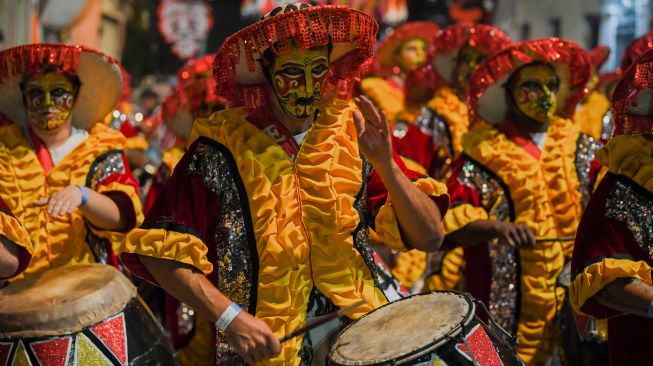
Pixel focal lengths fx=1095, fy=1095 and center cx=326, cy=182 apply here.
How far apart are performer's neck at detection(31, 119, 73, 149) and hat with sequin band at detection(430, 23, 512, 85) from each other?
3148 millimetres

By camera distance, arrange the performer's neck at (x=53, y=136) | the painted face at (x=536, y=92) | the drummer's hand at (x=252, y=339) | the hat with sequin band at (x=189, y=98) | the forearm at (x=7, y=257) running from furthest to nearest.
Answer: the hat with sequin band at (x=189, y=98)
the painted face at (x=536, y=92)
the performer's neck at (x=53, y=136)
the forearm at (x=7, y=257)
the drummer's hand at (x=252, y=339)

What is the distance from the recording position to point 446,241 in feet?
17.4

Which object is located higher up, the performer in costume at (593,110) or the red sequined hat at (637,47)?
the red sequined hat at (637,47)

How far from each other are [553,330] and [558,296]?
0.18 meters

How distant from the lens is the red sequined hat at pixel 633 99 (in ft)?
13.2

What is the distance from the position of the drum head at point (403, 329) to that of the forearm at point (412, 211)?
0.85 feet

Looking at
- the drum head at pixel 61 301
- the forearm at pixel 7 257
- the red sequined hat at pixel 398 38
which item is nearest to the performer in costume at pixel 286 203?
the drum head at pixel 61 301

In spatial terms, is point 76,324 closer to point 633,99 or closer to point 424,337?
point 424,337

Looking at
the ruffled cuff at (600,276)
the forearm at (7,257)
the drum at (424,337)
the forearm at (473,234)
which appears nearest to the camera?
the drum at (424,337)

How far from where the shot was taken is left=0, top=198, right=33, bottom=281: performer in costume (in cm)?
427

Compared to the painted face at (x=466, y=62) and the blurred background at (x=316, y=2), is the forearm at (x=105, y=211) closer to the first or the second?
the painted face at (x=466, y=62)

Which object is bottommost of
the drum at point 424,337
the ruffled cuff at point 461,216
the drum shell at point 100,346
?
the drum shell at point 100,346

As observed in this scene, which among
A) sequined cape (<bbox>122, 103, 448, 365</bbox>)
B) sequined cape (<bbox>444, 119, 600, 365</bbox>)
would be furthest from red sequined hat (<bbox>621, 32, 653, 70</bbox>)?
sequined cape (<bbox>122, 103, 448, 365</bbox>)

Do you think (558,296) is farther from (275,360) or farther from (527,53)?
(275,360)
